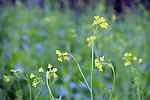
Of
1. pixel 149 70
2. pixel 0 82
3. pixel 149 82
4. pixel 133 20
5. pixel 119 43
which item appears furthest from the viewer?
pixel 133 20

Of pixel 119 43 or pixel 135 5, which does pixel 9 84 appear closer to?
pixel 119 43

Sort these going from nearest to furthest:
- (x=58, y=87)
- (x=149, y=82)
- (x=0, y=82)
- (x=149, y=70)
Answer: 1. (x=0, y=82)
2. (x=58, y=87)
3. (x=149, y=82)
4. (x=149, y=70)

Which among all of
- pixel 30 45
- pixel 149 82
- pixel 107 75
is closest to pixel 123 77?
pixel 107 75

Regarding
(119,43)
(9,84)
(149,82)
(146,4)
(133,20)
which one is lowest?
(149,82)

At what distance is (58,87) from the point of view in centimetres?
160

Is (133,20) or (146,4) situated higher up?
(146,4)

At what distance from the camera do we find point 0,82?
1.44 m

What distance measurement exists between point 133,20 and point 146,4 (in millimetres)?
506

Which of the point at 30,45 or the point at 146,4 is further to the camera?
the point at 146,4

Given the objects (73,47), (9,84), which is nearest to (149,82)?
(73,47)

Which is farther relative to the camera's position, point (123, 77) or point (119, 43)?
point (119, 43)

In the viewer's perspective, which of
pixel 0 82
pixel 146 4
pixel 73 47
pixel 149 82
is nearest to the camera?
pixel 0 82

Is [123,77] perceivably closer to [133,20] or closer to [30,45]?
[30,45]

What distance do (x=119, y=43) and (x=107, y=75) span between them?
2.13 ft
